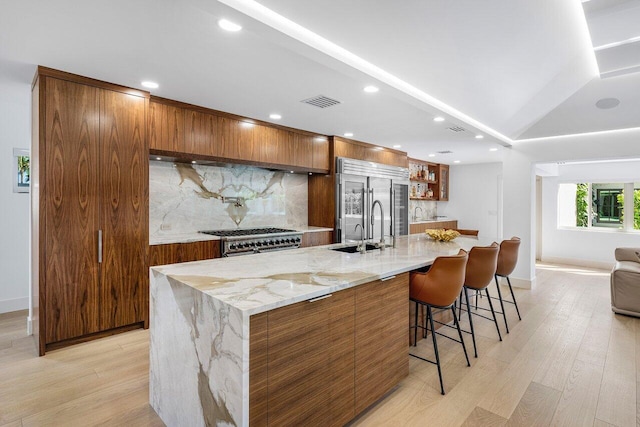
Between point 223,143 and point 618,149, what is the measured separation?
5188 millimetres

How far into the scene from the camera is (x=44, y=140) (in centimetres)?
266

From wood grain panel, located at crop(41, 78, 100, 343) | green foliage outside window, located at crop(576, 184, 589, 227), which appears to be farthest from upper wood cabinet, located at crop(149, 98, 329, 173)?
green foliage outside window, located at crop(576, 184, 589, 227)

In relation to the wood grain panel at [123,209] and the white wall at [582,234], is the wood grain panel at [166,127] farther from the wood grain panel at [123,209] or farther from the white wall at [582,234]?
the white wall at [582,234]

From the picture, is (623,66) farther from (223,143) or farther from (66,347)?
(66,347)

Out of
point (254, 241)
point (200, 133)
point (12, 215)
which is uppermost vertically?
point (200, 133)

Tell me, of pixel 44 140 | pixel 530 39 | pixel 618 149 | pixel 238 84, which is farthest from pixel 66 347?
pixel 618 149

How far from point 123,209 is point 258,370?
2437 mm

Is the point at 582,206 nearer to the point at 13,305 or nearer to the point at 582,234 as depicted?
the point at 582,234

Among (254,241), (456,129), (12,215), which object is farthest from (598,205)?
(12,215)

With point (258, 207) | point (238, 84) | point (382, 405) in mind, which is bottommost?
point (382, 405)

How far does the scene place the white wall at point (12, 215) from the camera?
367 centimetres

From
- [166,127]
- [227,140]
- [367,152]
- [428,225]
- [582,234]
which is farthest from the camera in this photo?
[428,225]

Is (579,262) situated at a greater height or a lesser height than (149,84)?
lesser

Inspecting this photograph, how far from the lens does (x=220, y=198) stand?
444 centimetres
